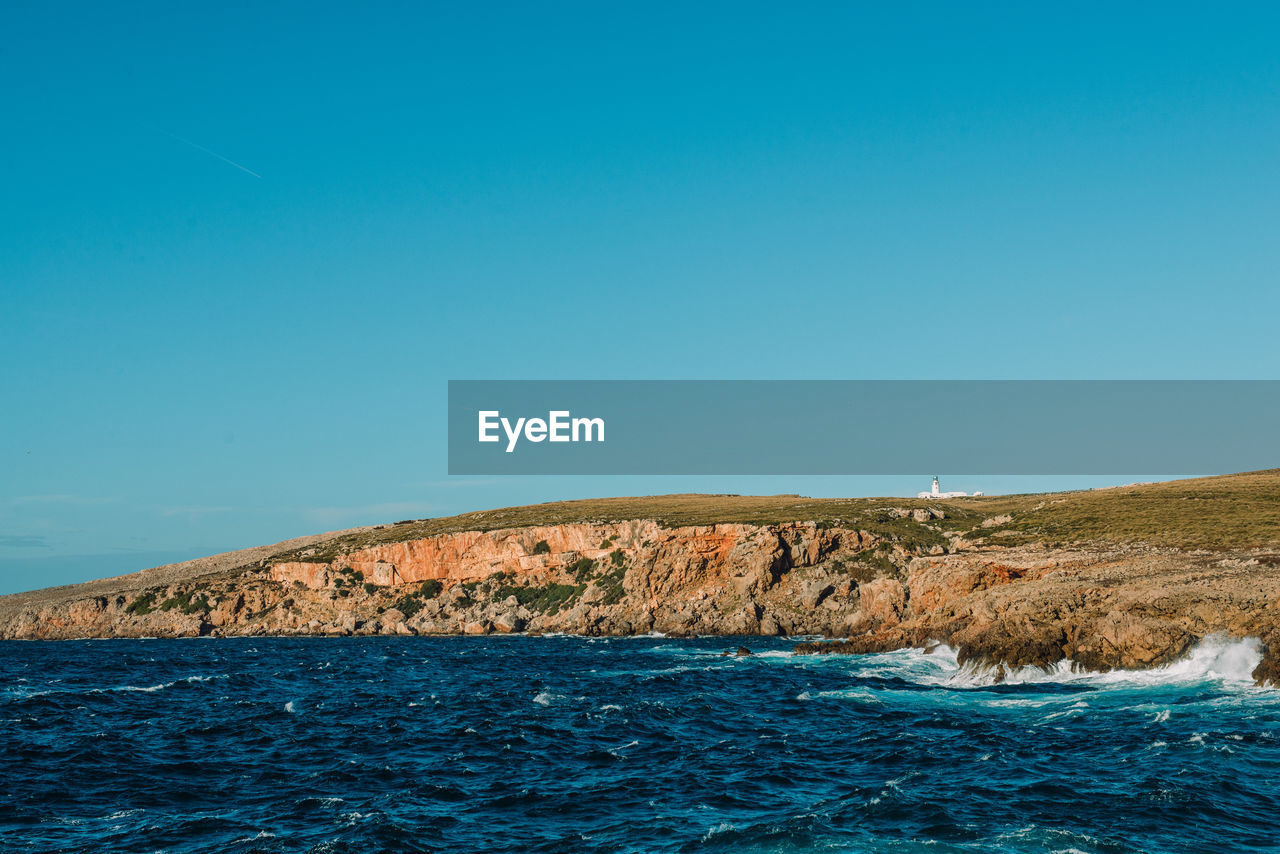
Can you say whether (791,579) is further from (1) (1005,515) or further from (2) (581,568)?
(1) (1005,515)

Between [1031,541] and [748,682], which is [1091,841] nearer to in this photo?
[748,682]

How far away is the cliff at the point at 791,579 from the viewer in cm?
5253

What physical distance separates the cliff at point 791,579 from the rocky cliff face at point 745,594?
18cm

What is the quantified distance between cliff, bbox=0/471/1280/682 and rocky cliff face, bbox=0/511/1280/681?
184 millimetres

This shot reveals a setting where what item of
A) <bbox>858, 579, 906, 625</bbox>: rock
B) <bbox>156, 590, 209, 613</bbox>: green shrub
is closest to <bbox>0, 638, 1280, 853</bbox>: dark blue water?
<bbox>858, 579, 906, 625</bbox>: rock

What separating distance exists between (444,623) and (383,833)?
86.2 metres

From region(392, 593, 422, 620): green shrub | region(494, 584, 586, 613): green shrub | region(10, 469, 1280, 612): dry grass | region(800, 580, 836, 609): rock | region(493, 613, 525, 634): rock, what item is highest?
region(10, 469, 1280, 612): dry grass

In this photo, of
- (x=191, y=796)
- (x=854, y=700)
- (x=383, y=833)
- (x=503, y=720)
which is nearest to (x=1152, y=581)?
(x=854, y=700)

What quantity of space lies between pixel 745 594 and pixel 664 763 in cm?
5935

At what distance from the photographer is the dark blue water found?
973 inches

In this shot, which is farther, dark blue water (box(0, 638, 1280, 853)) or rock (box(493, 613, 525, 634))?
rock (box(493, 613, 525, 634))

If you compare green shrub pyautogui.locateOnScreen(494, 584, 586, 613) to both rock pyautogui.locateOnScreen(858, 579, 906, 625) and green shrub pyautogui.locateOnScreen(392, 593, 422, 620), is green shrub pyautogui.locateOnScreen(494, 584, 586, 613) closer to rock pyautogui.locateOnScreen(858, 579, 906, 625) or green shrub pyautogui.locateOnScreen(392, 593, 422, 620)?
→ green shrub pyautogui.locateOnScreen(392, 593, 422, 620)

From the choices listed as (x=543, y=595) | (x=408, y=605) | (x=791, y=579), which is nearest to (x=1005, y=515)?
(x=791, y=579)

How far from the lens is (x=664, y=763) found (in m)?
33.3
